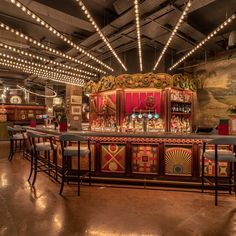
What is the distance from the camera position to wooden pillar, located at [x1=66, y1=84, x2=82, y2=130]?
11.5m

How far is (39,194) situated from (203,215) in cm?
292

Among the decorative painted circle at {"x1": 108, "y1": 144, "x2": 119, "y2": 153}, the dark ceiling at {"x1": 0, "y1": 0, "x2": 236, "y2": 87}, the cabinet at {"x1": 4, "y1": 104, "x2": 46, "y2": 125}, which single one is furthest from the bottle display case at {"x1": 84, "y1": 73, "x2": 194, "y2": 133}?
the cabinet at {"x1": 4, "y1": 104, "x2": 46, "y2": 125}

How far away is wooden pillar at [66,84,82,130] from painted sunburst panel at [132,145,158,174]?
23.8ft

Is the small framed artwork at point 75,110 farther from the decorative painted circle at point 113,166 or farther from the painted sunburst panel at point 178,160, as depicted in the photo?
the painted sunburst panel at point 178,160

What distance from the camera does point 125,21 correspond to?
214 inches

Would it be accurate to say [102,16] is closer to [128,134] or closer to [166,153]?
[128,134]

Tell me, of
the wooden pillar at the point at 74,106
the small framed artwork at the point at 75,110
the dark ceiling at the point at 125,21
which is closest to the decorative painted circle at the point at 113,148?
the dark ceiling at the point at 125,21

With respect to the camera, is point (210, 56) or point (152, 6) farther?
point (210, 56)

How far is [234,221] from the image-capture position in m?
2.92

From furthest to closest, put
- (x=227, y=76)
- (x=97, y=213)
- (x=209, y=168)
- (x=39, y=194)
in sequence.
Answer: (x=227, y=76), (x=209, y=168), (x=39, y=194), (x=97, y=213)

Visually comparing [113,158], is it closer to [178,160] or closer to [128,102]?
[178,160]

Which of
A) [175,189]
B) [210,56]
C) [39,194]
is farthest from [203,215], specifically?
[210,56]

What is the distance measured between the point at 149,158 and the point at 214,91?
5.14m

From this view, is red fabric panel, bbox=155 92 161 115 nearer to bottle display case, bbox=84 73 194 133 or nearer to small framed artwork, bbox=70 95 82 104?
bottle display case, bbox=84 73 194 133
